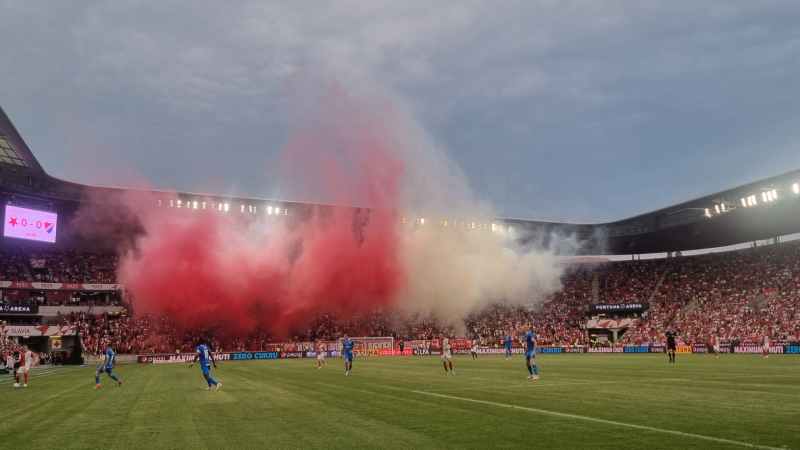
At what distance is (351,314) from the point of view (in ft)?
217

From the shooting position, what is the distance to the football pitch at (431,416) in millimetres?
10336

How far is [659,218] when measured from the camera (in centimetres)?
7631

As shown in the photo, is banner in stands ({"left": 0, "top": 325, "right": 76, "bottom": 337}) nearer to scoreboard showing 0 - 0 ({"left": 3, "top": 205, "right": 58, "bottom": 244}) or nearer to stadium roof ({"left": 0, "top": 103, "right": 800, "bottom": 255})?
scoreboard showing 0 - 0 ({"left": 3, "top": 205, "right": 58, "bottom": 244})

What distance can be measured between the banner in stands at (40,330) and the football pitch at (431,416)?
135 feet

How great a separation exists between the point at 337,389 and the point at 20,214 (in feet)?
174

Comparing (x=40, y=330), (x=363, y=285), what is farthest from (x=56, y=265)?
(x=363, y=285)

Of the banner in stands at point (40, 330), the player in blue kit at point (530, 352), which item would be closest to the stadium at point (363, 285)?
the banner in stands at point (40, 330)

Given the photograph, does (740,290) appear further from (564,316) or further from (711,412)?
(711,412)

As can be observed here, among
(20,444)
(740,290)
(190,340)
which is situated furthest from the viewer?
(740,290)

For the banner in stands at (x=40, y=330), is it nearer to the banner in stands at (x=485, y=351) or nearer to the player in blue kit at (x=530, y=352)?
the banner in stands at (x=485, y=351)

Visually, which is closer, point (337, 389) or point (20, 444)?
Result: point (20, 444)

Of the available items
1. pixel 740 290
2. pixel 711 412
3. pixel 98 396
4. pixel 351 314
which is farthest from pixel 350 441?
pixel 740 290

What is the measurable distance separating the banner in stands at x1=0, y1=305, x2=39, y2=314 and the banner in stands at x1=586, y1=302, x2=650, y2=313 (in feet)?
210

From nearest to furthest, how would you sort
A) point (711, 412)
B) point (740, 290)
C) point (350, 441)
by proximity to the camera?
point (350, 441) < point (711, 412) < point (740, 290)
